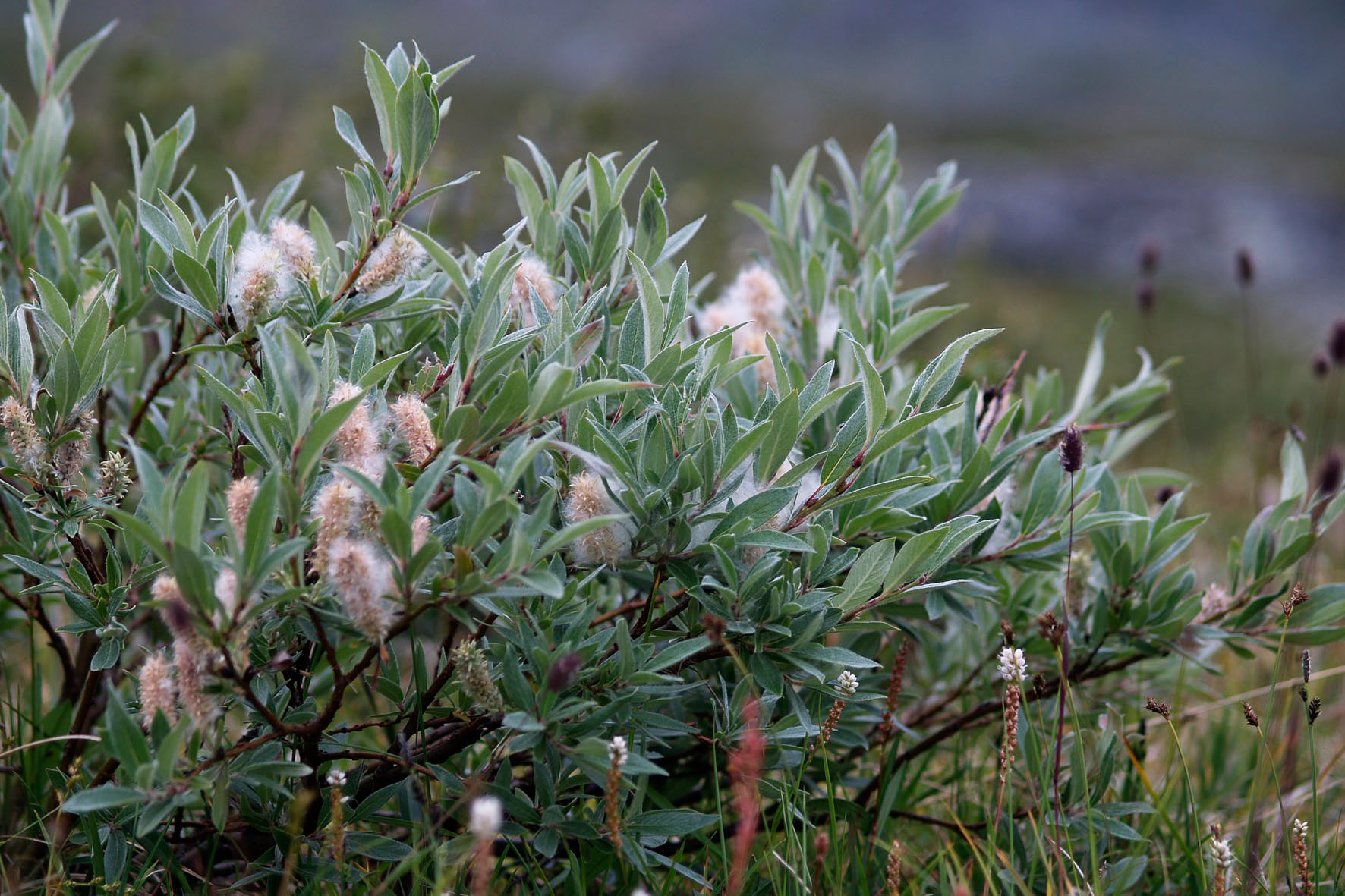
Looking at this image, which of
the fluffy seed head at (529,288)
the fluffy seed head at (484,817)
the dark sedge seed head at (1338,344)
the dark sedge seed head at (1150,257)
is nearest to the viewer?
the fluffy seed head at (484,817)

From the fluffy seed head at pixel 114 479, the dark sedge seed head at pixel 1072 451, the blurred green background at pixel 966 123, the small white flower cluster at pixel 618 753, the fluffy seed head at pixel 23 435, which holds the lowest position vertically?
the small white flower cluster at pixel 618 753

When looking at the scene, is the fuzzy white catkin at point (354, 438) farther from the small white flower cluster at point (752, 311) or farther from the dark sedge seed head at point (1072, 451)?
the dark sedge seed head at point (1072, 451)

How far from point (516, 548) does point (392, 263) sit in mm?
555

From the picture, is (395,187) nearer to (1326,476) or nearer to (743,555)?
(743,555)

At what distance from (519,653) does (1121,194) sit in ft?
76.3

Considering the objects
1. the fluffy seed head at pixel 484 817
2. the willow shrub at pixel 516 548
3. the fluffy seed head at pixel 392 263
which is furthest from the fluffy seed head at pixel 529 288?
the fluffy seed head at pixel 484 817

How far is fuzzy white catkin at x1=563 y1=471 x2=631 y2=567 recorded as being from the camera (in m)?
1.25

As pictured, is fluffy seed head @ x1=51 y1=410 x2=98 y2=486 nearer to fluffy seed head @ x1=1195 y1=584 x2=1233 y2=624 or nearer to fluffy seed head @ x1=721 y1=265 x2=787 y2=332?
fluffy seed head @ x1=721 y1=265 x2=787 y2=332

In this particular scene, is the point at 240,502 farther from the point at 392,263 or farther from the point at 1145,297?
the point at 1145,297

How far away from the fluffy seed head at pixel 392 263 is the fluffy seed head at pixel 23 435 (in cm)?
45

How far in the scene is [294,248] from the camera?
1394 millimetres

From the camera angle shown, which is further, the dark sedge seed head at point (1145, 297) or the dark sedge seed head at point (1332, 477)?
the dark sedge seed head at point (1145, 297)

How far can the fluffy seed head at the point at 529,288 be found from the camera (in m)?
Result: 1.46

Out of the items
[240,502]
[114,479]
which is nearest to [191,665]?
[240,502]
